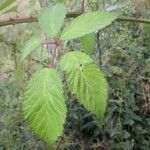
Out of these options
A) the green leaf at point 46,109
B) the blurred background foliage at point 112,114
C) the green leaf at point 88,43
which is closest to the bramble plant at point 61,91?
the green leaf at point 46,109

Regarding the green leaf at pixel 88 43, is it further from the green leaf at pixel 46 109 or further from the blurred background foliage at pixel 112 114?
the blurred background foliage at pixel 112 114

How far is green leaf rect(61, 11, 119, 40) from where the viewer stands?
1.75 feet

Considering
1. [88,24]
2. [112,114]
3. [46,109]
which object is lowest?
[112,114]

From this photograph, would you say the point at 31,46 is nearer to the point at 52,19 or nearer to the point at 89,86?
the point at 52,19

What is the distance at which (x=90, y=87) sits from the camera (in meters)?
0.49

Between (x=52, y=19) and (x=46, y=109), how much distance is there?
0.60ft

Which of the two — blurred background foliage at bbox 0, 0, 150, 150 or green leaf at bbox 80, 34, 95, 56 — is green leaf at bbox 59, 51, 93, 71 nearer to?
green leaf at bbox 80, 34, 95, 56

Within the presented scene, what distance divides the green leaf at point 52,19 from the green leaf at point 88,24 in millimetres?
23

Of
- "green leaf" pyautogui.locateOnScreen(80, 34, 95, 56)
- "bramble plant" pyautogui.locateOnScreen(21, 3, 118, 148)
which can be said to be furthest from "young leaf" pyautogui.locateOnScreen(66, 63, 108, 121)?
"green leaf" pyautogui.locateOnScreen(80, 34, 95, 56)

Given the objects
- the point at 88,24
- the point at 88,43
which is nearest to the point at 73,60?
the point at 88,24

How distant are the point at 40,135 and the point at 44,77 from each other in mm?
80

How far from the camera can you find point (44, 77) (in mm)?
502

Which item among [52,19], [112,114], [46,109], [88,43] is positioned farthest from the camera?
[112,114]

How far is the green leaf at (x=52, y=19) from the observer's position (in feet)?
1.89
